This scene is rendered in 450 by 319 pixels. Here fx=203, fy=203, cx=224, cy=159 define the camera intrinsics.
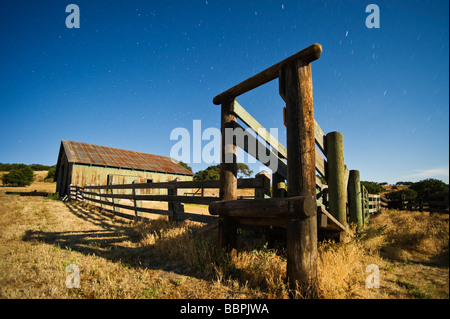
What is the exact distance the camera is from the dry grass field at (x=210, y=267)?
7.87ft

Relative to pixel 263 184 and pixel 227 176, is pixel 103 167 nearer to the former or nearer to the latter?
pixel 227 176

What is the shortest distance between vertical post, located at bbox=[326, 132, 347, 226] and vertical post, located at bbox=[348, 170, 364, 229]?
0.77 meters

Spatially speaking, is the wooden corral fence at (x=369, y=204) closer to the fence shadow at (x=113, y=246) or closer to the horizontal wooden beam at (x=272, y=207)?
the horizontal wooden beam at (x=272, y=207)

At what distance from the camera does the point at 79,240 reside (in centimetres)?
506

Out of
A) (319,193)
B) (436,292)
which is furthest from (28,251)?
(436,292)

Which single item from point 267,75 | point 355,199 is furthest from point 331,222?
point 267,75

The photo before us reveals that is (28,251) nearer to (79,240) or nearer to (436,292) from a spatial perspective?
(79,240)

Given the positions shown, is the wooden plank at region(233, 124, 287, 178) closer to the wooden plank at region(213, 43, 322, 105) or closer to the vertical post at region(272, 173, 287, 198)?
the vertical post at region(272, 173, 287, 198)

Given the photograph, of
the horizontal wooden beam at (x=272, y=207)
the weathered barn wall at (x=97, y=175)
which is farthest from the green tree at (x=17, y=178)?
the horizontal wooden beam at (x=272, y=207)

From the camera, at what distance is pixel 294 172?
8.14ft

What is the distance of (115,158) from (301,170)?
75.3 ft

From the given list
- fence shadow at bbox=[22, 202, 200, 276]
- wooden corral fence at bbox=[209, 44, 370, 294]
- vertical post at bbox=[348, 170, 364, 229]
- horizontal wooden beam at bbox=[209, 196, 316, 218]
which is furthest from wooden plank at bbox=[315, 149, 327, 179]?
fence shadow at bbox=[22, 202, 200, 276]

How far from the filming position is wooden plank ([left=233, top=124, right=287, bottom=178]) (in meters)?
3.56
